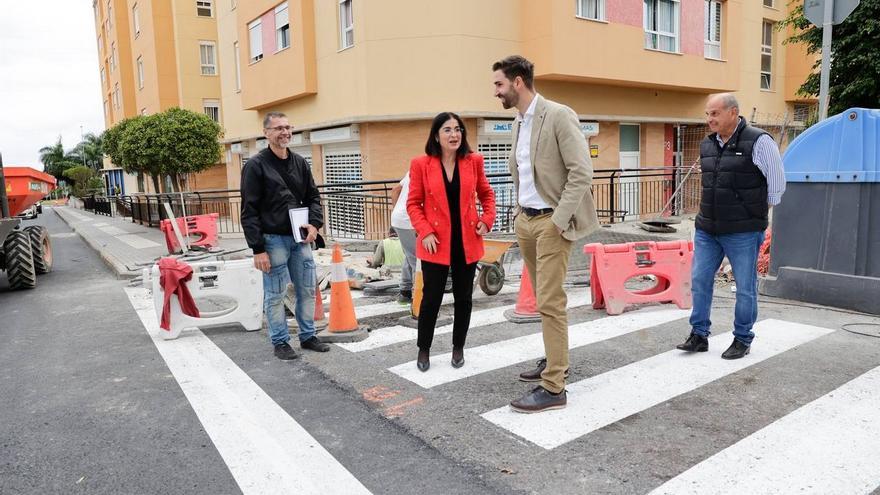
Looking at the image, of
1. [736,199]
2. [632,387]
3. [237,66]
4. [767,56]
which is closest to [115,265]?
[632,387]

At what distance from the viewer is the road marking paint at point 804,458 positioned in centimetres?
303

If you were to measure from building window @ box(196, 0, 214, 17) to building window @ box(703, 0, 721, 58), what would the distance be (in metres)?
23.7

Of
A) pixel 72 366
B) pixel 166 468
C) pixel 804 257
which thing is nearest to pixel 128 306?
pixel 72 366

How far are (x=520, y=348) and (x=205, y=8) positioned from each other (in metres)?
32.4

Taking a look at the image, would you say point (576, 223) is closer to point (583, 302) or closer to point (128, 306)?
point (583, 302)

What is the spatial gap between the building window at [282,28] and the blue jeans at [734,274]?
17388 millimetres

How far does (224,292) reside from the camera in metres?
6.54

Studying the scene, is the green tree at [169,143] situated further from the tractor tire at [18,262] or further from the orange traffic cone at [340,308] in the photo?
the orange traffic cone at [340,308]

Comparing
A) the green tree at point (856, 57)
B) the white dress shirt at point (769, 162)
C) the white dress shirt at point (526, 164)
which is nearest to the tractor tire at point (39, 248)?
the white dress shirt at point (526, 164)

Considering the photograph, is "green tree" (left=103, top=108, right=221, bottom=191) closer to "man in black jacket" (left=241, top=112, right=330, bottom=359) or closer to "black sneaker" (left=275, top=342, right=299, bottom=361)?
"man in black jacket" (left=241, top=112, right=330, bottom=359)

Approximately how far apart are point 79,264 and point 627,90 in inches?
608

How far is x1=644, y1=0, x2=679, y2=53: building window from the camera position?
62.3ft

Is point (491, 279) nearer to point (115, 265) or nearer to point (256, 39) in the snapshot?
point (115, 265)

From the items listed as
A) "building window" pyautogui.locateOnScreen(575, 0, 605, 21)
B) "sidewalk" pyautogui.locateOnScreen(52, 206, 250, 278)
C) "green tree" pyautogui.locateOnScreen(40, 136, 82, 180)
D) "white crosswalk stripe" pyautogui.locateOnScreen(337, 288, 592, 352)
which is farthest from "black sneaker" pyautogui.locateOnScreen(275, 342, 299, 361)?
"green tree" pyautogui.locateOnScreen(40, 136, 82, 180)
